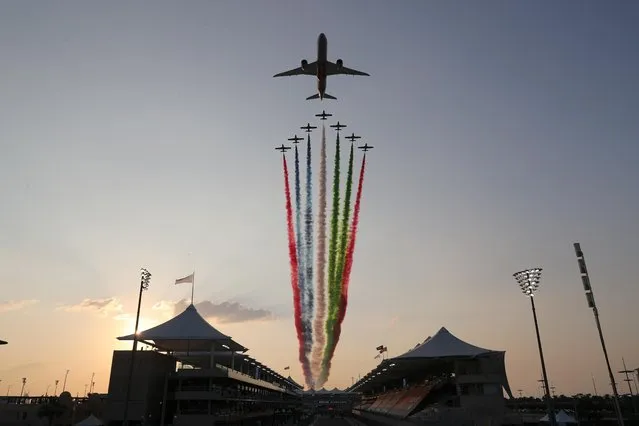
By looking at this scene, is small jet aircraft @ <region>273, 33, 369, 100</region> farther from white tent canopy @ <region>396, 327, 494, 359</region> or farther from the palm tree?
the palm tree

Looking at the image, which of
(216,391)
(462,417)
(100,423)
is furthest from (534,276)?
(100,423)

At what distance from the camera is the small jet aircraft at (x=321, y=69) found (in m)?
59.9

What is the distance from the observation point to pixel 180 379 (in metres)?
61.3

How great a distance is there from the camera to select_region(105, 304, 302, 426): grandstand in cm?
5634

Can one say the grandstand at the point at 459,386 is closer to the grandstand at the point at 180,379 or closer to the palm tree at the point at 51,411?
the grandstand at the point at 180,379

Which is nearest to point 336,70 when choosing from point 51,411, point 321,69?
point 321,69

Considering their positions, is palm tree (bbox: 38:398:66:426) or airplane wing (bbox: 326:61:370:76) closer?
airplane wing (bbox: 326:61:370:76)

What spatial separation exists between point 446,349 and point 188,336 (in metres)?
36.4

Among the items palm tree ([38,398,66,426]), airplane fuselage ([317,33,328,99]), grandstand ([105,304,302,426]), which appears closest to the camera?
grandstand ([105,304,302,426])

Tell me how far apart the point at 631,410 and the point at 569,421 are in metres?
66.5

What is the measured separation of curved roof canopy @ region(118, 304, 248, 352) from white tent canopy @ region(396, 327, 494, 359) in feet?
87.5

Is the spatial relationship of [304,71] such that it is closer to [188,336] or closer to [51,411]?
[188,336]

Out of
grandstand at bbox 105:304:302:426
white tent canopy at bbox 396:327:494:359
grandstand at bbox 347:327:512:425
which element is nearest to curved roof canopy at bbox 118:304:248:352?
grandstand at bbox 105:304:302:426

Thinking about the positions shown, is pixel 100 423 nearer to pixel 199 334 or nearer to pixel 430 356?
pixel 199 334
